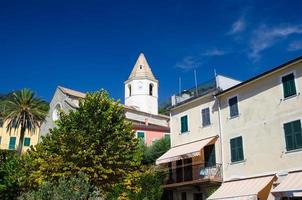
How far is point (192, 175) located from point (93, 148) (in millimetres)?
8324

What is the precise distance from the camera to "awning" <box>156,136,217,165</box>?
29688 mm

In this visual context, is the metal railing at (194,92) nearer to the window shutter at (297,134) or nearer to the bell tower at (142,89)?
the window shutter at (297,134)

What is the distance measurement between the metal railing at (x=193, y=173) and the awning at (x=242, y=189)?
1.32 metres

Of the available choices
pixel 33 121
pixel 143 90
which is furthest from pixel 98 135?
pixel 143 90

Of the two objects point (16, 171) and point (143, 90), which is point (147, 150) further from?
point (143, 90)

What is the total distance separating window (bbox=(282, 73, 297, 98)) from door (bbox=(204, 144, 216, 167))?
754 cm

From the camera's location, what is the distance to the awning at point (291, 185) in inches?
854

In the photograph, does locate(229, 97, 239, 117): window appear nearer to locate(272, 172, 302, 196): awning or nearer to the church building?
locate(272, 172, 302, 196): awning

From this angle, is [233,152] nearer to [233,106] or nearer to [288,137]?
[233,106]

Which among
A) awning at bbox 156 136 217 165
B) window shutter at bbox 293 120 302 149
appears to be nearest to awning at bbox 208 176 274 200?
window shutter at bbox 293 120 302 149

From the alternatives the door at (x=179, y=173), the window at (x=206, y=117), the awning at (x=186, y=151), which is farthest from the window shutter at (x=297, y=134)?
the door at (x=179, y=173)

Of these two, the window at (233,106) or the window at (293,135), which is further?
the window at (233,106)

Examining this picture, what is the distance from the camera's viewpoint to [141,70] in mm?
82312

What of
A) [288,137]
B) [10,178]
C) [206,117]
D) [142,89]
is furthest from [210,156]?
[142,89]
